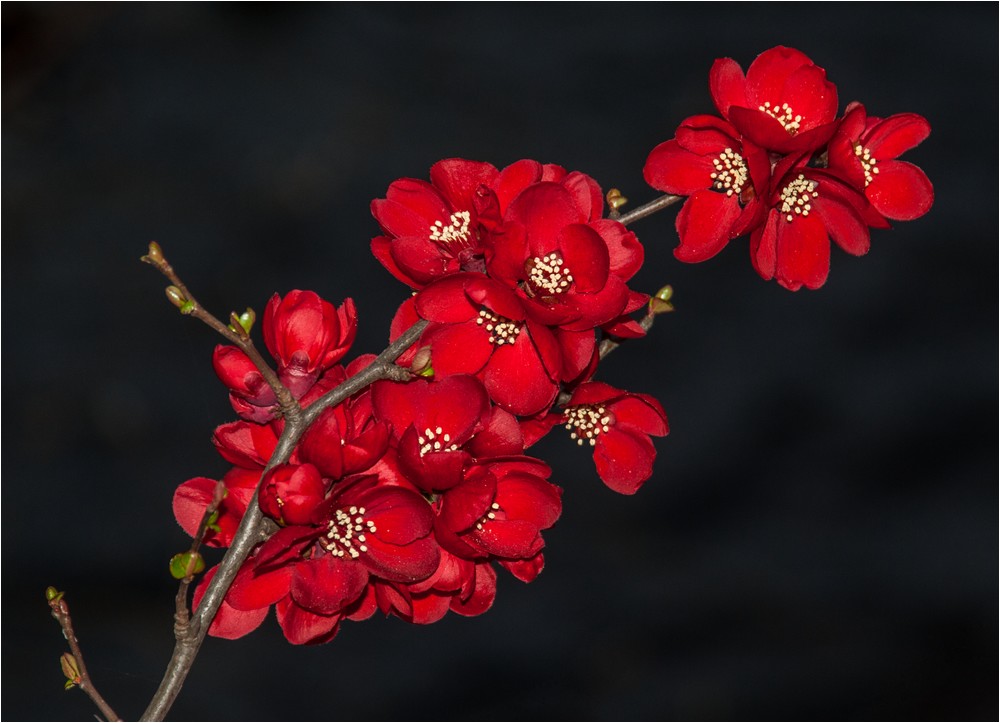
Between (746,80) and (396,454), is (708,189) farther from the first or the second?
(396,454)

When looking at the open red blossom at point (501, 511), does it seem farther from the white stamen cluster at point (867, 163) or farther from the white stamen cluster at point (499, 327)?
the white stamen cluster at point (867, 163)

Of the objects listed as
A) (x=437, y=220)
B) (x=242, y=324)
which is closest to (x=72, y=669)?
(x=242, y=324)

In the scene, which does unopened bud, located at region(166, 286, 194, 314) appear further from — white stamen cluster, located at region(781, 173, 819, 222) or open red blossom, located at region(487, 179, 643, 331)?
white stamen cluster, located at region(781, 173, 819, 222)

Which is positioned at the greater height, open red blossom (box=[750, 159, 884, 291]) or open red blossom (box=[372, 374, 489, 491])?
open red blossom (box=[750, 159, 884, 291])

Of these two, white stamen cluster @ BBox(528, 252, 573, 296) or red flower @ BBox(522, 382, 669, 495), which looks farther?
red flower @ BBox(522, 382, 669, 495)

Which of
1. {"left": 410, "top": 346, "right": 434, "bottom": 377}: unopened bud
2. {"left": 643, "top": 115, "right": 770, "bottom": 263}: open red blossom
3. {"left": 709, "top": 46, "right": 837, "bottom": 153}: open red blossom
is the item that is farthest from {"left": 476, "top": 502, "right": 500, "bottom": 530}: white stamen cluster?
{"left": 709, "top": 46, "right": 837, "bottom": 153}: open red blossom

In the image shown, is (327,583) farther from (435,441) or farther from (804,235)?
(804,235)
